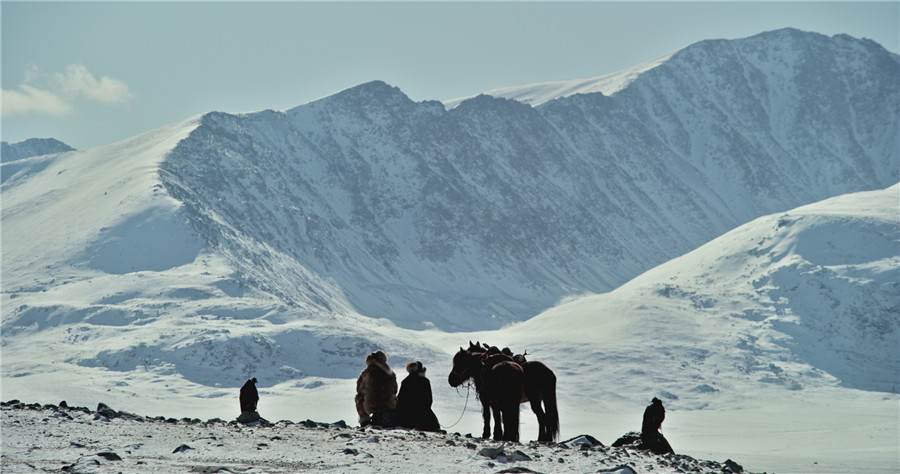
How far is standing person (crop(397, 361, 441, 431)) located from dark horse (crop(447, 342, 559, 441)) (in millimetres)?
850

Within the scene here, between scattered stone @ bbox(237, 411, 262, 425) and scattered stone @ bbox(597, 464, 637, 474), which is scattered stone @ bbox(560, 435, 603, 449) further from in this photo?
scattered stone @ bbox(237, 411, 262, 425)

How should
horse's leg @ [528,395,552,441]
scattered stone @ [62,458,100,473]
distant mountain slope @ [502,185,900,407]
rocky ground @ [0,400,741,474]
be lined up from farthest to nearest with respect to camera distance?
distant mountain slope @ [502,185,900,407]
horse's leg @ [528,395,552,441]
rocky ground @ [0,400,741,474]
scattered stone @ [62,458,100,473]

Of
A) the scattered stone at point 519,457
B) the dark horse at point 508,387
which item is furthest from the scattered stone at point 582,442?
the scattered stone at point 519,457

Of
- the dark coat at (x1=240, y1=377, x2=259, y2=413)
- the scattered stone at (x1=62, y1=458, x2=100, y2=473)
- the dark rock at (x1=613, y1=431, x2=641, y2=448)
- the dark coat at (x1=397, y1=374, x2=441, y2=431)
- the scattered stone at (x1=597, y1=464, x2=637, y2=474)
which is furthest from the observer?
the dark coat at (x1=240, y1=377, x2=259, y2=413)

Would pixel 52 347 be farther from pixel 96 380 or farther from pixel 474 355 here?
pixel 474 355

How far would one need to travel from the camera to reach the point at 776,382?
122m

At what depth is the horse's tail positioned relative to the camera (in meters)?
19.8

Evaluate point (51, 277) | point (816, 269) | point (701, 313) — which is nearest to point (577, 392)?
point (701, 313)

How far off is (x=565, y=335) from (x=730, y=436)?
55749mm

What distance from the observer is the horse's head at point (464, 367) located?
2075 cm

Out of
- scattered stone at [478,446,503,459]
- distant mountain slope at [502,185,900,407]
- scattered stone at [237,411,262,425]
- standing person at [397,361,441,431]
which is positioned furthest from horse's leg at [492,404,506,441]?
distant mountain slope at [502,185,900,407]

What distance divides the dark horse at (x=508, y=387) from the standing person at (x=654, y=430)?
7.52 ft

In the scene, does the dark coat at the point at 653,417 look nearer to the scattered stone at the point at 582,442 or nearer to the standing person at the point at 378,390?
the scattered stone at the point at 582,442

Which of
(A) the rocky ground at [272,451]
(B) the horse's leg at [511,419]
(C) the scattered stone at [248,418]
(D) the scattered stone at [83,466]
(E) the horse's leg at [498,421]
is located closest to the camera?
(D) the scattered stone at [83,466]
